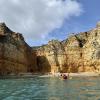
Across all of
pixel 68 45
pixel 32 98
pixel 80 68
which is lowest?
pixel 32 98

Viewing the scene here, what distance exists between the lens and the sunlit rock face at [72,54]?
285ft

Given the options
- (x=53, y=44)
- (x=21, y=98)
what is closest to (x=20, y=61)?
(x=53, y=44)

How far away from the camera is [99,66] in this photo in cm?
8369

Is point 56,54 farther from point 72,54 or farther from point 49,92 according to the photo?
point 49,92

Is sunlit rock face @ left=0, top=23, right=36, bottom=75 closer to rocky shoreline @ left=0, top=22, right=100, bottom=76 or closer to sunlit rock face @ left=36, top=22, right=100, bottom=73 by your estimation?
rocky shoreline @ left=0, top=22, right=100, bottom=76

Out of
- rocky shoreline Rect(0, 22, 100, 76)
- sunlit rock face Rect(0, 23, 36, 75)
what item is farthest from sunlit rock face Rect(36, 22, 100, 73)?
sunlit rock face Rect(0, 23, 36, 75)

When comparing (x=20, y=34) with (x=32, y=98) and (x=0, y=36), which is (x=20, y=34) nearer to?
(x=0, y=36)

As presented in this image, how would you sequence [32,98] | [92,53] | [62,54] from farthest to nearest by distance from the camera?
[62,54] < [92,53] < [32,98]

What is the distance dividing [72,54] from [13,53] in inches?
830

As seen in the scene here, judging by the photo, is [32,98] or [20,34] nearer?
[32,98]

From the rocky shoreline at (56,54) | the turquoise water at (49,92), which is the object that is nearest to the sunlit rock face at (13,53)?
the rocky shoreline at (56,54)

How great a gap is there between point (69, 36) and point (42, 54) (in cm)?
1073

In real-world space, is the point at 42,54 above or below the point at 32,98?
above

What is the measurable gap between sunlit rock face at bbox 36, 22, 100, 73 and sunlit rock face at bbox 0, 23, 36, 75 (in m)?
5.79
